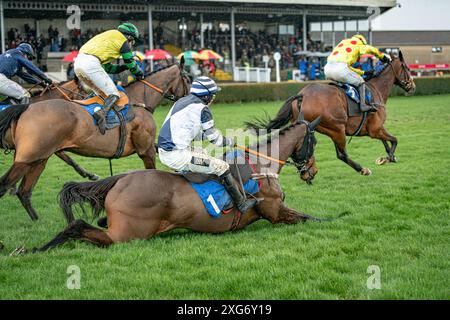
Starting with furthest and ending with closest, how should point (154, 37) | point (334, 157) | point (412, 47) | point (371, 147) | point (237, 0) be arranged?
1. point (412, 47)
2. point (154, 37)
3. point (237, 0)
4. point (371, 147)
5. point (334, 157)

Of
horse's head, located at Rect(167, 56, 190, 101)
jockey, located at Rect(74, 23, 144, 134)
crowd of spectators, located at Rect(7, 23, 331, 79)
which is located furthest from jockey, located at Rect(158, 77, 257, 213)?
crowd of spectators, located at Rect(7, 23, 331, 79)

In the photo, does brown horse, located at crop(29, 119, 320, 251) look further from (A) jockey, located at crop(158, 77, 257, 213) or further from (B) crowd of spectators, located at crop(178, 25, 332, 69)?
(B) crowd of spectators, located at crop(178, 25, 332, 69)

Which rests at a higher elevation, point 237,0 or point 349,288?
point 237,0

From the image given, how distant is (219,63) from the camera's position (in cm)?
3431

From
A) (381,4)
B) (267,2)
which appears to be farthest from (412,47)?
(267,2)

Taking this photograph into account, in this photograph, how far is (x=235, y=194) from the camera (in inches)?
227

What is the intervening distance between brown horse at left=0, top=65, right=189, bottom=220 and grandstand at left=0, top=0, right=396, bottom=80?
68.2 ft

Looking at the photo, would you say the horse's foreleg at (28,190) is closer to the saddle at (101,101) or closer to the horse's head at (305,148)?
the saddle at (101,101)

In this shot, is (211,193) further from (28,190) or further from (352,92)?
(352,92)

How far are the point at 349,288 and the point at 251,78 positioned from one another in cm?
2802

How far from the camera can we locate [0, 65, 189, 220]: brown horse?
6422mm

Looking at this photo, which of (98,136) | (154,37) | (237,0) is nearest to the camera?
(98,136)

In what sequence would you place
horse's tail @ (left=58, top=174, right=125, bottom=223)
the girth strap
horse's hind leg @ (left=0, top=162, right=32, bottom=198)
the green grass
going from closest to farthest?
the green grass
horse's tail @ (left=58, top=174, right=125, bottom=223)
horse's hind leg @ (left=0, top=162, right=32, bottom=198)
the girth strap

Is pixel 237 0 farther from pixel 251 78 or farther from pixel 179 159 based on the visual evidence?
pixel 179 159
